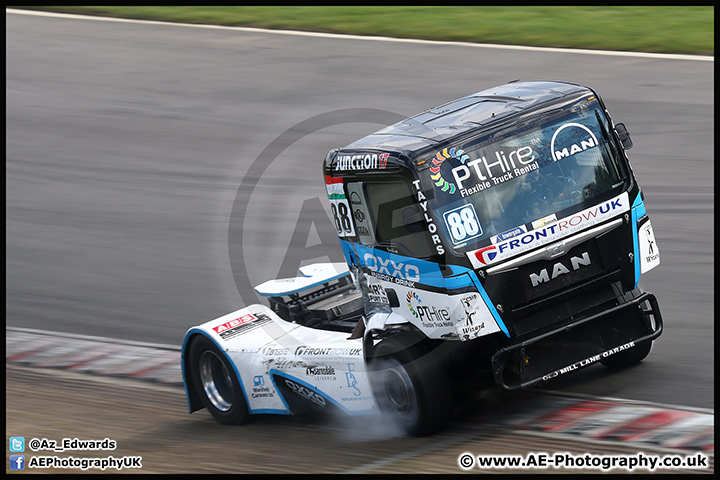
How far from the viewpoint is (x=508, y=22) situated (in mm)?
21078

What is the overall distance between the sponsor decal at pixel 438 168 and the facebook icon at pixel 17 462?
4.36 metres

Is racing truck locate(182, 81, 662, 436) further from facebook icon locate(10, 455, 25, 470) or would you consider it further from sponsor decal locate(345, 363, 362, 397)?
facebook icon locate(10, 455, 25, 470)

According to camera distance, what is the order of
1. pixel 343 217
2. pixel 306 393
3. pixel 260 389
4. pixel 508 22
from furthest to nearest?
1. pixel 508 22
2. pixel 260 389
3. pixel 306 393
4. pixel 343 217

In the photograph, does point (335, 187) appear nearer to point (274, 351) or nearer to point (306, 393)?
point (274, 351)

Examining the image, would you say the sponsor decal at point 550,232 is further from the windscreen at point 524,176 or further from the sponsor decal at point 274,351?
the sponsor decal at point 274,351

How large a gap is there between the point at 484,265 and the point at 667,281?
445 centimetres

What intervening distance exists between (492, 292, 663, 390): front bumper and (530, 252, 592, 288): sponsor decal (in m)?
0.39

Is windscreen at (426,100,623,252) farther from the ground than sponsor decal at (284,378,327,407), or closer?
farther from the ground

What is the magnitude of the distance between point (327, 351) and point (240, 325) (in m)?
1.33

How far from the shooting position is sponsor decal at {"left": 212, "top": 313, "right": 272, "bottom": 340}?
9258 millimetres

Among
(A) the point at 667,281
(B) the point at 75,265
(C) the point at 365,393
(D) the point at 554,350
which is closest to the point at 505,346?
(D) the point at 554,350

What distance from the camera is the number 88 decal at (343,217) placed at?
26.2 feet

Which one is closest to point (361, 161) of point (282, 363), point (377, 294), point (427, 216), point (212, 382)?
point (427, 216)

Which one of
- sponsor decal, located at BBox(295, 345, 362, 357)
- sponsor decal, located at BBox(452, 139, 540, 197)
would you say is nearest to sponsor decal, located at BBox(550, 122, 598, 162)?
sponsor decal, located at BBox(452, 139, 540, 197)
